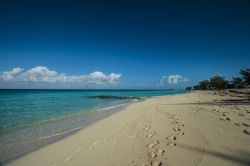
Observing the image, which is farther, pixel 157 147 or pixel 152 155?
pixel 157 147

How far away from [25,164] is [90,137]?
2864mm

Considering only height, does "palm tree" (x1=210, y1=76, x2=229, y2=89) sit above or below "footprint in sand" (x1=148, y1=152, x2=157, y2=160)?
above

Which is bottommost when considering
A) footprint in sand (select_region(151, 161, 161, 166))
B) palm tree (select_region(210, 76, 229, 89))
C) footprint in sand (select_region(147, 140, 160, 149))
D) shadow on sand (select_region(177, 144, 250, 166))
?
footprint in sand (select_region(151, 161, 161, 166))

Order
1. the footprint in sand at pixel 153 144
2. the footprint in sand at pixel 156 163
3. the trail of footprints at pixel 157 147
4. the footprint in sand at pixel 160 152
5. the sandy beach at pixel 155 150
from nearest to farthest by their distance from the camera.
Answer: the footprint in sand at pixel 156 163
the sandy beach at pixel 155 150
the trail of footprints at pixel 157 147
the footprint in sand at pixel 160 152
the footprint in sand at pixel 153 144

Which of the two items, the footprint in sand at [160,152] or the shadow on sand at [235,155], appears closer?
the shadow on sand at [235,155]

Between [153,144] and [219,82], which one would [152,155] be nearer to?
[153,144]

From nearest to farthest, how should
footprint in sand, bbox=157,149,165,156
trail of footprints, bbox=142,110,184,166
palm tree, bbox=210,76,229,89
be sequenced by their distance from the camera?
trail of footprints, bbox=142,110,184,166, footprint in sand, bbox=157,149,165,156, palm tree, bbox=210,76,229,89

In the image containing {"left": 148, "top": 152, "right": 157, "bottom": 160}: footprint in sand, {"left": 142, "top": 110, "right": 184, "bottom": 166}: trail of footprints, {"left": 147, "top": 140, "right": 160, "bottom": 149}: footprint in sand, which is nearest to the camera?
{"left": 142, "top": 110, "right": 184, "bottom": 166}: trail of footprints

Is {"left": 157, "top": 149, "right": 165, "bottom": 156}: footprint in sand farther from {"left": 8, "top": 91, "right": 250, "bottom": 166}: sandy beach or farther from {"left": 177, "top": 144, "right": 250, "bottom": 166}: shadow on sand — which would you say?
{"left": 177, "top": 144, "right": 250, "bottom": 166}: shadow on sand

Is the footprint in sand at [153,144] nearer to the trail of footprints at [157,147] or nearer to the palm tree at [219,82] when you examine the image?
the trail of footprints at [157,147]

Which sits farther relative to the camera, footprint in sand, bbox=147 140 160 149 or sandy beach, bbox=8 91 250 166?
footprint in sand, bbox=147 140 160 149

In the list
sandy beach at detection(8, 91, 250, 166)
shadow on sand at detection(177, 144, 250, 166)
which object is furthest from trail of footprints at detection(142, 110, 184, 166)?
shadow on sand at detection(177, 144, 250, 166)

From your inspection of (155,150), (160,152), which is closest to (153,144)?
(155,150)

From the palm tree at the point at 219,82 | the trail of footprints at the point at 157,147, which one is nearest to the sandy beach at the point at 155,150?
the trail of footprints at the point at 157,147
